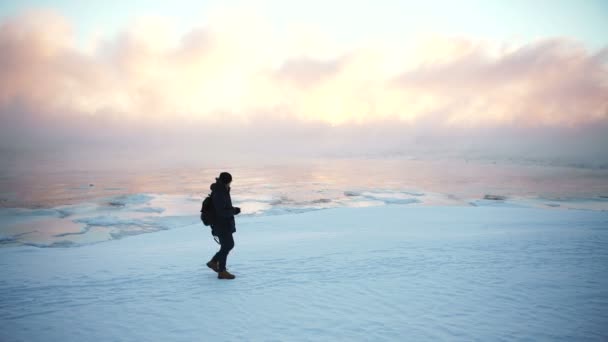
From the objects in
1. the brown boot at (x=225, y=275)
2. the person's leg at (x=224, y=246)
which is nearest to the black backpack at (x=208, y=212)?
the person's leg at (x=224, y=246)

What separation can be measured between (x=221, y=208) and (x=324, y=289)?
2.35 m

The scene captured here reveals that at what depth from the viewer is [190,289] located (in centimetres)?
530

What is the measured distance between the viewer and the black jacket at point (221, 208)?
16.5ft

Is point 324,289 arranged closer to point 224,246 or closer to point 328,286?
point 328,286

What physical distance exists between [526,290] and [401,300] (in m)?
2.28

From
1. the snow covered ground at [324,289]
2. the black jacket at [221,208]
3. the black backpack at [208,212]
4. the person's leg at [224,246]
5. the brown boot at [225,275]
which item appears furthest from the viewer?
the brown boot at [225,275]

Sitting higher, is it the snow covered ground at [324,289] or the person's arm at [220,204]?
the person's arm at [220,204]

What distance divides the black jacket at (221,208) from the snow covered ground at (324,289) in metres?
1.15

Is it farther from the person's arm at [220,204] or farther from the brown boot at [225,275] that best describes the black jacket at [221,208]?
the brown boot at [225,275]

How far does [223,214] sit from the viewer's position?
509 centimetres

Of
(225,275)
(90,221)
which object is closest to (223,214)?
(225,275)

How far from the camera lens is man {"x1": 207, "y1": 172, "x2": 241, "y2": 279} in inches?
199

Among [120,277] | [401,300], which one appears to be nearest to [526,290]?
[401,300]

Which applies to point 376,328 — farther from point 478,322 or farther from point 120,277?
point 120,277
